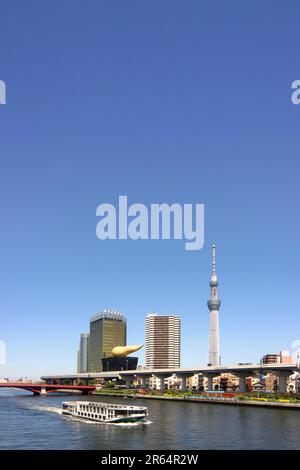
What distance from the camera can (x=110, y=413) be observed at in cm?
6844

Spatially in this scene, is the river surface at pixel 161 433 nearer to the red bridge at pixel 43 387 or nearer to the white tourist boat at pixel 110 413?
the white tourist boat at pixel 110 413

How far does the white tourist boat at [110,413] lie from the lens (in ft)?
218

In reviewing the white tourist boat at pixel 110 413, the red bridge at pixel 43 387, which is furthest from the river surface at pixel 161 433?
the red bridge at pixel 43 387

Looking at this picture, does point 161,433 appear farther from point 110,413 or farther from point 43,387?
point 43,387

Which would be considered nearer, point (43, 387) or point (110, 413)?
point (110, 413)

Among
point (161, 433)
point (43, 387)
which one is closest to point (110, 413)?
point (161, 433)

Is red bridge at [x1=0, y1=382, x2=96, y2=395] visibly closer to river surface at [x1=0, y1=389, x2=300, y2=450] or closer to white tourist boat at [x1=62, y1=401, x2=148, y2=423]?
white tourist boat at [x1=62, y1=401, x2=148, y2=423]

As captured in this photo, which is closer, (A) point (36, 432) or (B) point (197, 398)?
(A) point (36, 432)
